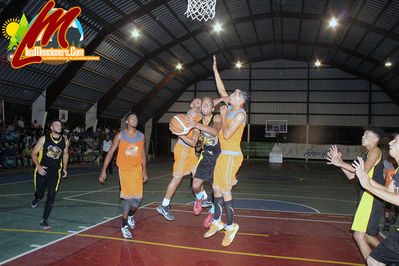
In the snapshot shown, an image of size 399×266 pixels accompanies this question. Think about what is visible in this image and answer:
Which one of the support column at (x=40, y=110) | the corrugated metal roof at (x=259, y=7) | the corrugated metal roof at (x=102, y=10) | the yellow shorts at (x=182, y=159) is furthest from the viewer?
the corrugated metal roof at (x=259, y=7)

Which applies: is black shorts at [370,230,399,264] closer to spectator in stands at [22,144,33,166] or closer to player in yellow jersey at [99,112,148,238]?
player in yellow jersey at [99,112,148,238]

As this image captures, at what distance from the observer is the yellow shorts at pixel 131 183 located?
5.33 metres

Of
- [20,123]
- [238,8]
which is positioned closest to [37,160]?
[20,123]

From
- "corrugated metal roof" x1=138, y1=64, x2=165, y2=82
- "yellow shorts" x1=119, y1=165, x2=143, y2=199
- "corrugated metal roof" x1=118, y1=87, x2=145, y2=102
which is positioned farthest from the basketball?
"corrugated metal roof" x1=118, y1=87, x2=145, y2=102

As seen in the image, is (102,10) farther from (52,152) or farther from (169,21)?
(52,152)

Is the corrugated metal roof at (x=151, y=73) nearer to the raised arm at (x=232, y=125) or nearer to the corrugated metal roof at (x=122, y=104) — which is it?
the corrugated metal roof at (x=122, y=104)

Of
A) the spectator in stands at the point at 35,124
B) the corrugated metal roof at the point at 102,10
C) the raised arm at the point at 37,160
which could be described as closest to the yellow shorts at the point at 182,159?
the raised arm at the point at 37,160

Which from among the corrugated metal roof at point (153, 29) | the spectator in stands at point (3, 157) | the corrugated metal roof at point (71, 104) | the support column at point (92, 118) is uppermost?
the corrugated metal roof at point (153, 29)

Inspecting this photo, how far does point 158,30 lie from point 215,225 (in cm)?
1878

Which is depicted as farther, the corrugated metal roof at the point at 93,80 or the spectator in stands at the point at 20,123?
the corrugated metal roof at the point at 93,80

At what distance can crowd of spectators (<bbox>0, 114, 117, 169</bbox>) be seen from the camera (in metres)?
15.4

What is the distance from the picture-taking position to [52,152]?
242 inches

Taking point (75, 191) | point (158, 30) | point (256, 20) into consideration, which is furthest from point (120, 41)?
point (75, 191)

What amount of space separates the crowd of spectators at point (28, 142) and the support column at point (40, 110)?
1.72 ft
